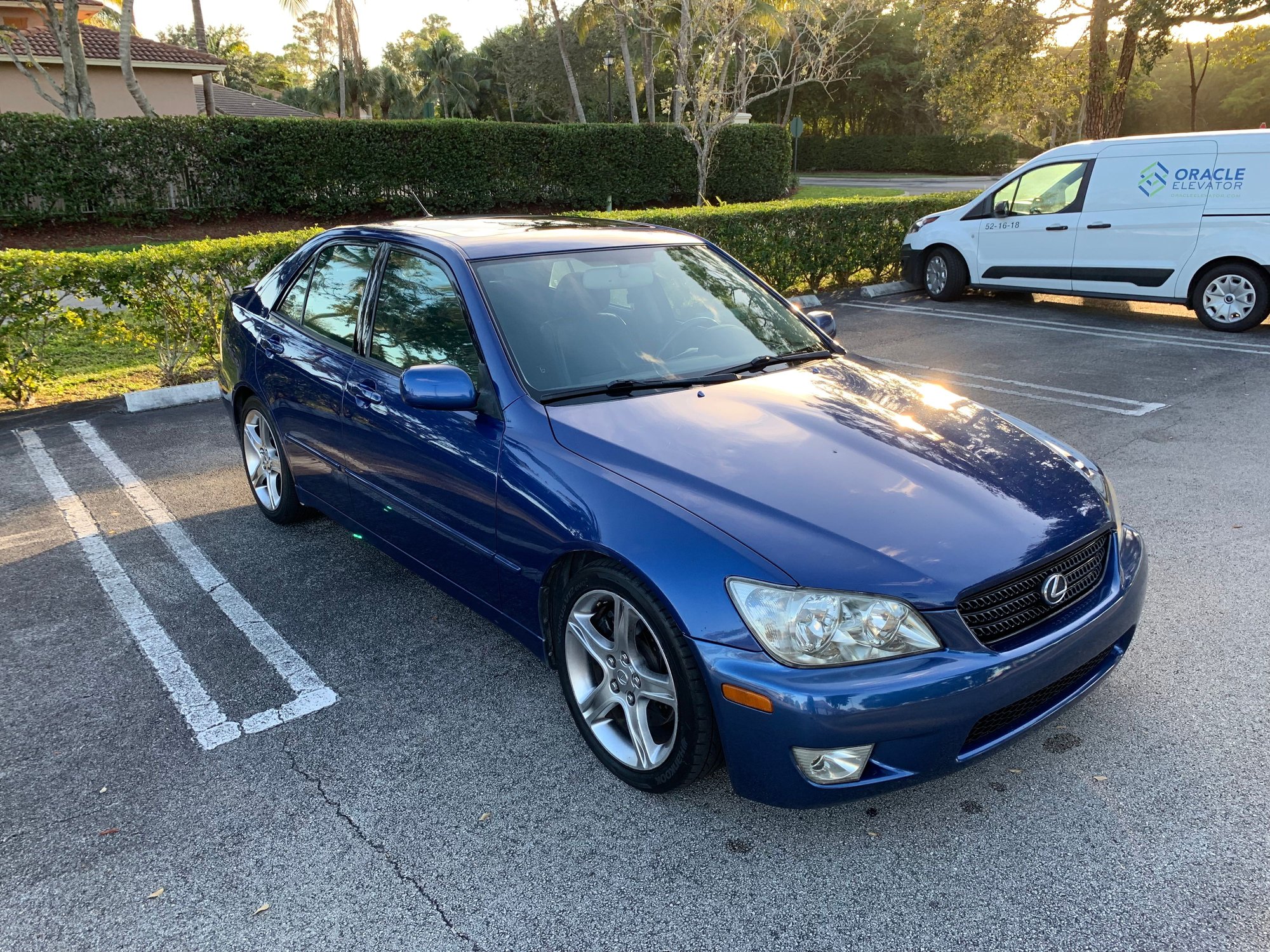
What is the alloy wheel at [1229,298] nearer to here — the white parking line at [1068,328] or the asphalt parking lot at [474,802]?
the white parking line at [1068,328]

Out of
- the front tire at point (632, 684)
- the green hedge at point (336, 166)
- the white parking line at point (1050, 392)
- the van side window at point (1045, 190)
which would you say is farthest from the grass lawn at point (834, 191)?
the front tire at point (632, 684)

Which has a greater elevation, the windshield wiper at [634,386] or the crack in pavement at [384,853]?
the windshield wiper at [634,386]

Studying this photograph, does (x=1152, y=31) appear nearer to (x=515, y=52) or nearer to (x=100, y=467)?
Answer: (x=100, y=467)

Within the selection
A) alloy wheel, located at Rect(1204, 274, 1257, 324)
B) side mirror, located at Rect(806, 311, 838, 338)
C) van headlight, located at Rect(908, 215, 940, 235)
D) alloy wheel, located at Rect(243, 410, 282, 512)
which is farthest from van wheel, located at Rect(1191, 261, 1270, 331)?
alloy wheel, located at Rect(243, 410, 282, 512)

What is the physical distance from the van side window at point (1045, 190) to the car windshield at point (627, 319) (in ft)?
25.9

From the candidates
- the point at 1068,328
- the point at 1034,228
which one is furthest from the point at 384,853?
the point at 1034,228

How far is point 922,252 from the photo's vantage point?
12086 millimetres

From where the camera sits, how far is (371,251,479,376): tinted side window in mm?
3398

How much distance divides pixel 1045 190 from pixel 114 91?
2741cm

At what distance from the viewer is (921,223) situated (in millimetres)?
12133

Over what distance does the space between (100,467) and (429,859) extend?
15.9 feet

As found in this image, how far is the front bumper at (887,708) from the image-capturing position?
7.44 feet

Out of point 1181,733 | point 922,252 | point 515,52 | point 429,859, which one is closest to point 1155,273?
point 922,252

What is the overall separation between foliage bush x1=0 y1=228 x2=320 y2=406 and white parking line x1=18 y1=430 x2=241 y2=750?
6.70 ft
